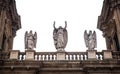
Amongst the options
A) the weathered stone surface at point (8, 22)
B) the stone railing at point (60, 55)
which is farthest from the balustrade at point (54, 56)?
the weathered stone surface at point (8, 22)

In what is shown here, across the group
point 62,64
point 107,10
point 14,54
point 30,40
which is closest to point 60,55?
point 62,64

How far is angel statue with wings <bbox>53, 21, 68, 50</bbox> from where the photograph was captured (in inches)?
769

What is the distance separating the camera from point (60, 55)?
1872cm

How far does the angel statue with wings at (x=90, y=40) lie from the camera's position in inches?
767

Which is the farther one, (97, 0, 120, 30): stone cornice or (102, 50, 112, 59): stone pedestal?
(97, 0, 120, 30): stone cornice

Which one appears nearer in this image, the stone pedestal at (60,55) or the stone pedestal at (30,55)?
the stone pedestal at (30,55)

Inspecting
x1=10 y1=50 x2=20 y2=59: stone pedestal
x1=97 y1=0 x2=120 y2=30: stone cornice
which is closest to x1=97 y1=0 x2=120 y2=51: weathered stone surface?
x1=97 y1=0 x2=120 y2=30: stone cornice

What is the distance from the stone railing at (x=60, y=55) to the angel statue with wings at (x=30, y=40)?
2.20ft

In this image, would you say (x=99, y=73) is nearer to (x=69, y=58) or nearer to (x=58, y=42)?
(x=69, y=58)

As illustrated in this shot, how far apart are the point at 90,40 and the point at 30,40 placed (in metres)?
3.90

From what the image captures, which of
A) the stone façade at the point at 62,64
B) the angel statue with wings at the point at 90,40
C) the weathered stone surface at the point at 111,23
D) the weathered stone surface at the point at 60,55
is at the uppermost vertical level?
the weathered stone surface at the point at 111,23

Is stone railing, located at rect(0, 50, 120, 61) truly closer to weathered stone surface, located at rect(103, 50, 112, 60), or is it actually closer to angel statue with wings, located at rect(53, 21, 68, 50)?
weathered stone surface, located at rect(103, 50, 112, 60)

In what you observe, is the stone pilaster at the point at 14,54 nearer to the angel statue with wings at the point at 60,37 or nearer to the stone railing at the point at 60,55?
the stone railing at the point at 60,55

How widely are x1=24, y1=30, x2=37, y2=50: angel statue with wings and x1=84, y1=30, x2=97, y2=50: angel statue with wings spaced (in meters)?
3.36
